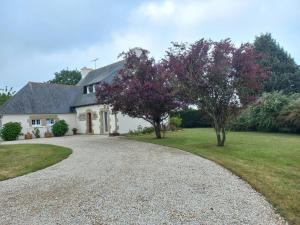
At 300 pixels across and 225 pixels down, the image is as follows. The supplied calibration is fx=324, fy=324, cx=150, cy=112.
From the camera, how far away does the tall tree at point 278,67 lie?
33.8 m

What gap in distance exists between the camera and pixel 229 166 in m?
8.98

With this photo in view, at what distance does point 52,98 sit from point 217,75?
19.5m

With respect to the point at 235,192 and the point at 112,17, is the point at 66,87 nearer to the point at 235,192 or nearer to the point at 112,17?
the point at 112,17

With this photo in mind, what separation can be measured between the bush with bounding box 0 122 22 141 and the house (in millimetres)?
847

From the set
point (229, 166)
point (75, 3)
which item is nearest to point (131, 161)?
point (229, 166)

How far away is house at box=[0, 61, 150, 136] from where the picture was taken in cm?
2534

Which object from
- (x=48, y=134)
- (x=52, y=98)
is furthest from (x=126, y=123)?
(x=52, y=98)

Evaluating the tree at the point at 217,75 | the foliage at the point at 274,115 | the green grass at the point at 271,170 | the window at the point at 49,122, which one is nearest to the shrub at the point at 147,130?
the foliage at the point at 274,115

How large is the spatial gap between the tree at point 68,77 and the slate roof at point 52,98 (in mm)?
22350

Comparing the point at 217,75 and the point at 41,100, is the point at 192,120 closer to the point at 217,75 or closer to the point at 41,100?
the point at 41,100

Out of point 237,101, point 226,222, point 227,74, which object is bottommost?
point 226,222

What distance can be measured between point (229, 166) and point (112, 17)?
9.29 metres

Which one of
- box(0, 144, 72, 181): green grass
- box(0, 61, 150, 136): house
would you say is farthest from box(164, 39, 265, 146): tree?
box(0, 61, 150, 136): house

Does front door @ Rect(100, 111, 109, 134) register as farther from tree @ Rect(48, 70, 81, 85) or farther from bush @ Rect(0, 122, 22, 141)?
tree @ Rect(48, 70, 81, 85)
